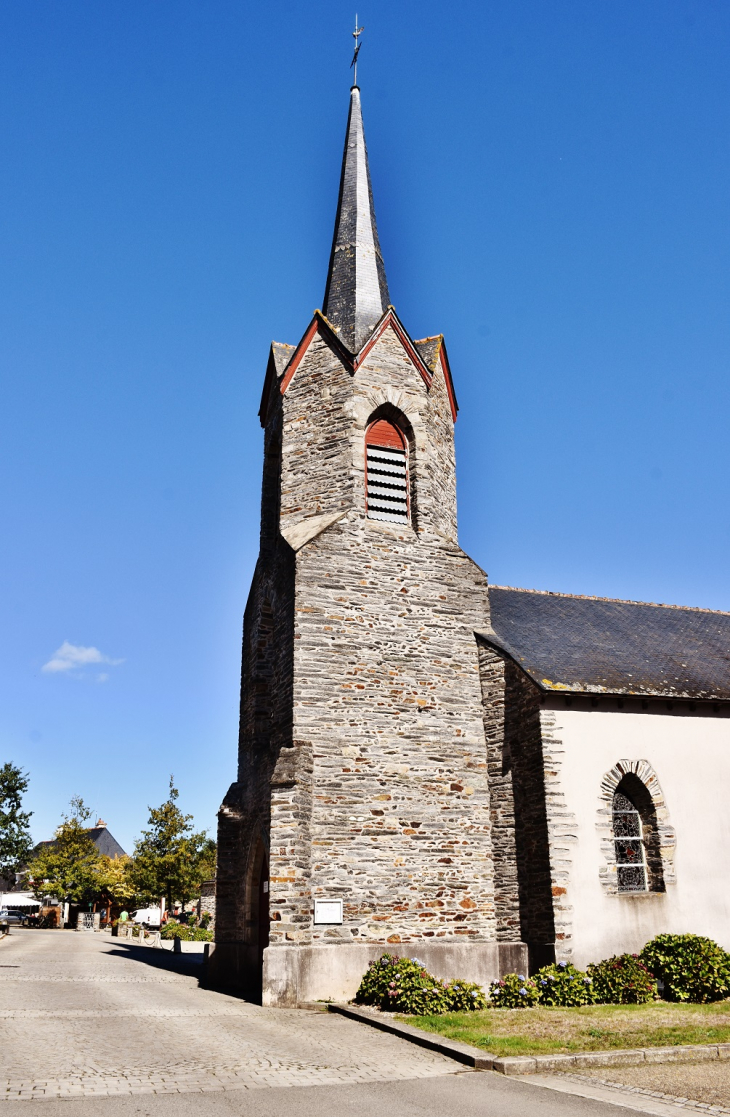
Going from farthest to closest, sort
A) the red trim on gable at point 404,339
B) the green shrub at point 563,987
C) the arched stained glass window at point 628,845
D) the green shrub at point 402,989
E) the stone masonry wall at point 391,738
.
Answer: the red trim on gable at point 404,339 → the arched stained glass window at point 628,845 → the stone masonry wall at point 391,738 → the green shrub at point 563,987 → the green shrub at point 402,989

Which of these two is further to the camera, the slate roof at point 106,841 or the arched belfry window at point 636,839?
the slate roof at point 106,841

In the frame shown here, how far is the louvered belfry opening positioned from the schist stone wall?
210 mm

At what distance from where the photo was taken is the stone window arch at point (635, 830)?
593 inches

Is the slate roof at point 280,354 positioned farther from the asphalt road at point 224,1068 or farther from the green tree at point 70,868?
the green tree at point 70,868

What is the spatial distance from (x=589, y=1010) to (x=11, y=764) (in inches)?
2068

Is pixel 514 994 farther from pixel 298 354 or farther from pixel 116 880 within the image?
pixel 116 880

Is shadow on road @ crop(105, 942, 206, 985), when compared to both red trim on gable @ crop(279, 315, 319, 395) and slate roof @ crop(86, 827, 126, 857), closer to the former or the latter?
red trim on gable @ crop(279, 315, 319, 395)

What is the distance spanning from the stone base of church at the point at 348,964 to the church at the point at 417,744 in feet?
0.10

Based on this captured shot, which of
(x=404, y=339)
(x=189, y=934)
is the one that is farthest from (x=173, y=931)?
(x=404, y=339)

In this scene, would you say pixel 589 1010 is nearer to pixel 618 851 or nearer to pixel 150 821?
pixel 618 851

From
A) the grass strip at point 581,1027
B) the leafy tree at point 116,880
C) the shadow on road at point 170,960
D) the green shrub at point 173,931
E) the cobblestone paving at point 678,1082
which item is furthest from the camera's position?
the leafy tree at point 116,880

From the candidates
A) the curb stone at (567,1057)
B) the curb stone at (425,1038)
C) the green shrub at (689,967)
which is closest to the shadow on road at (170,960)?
the curb stone at (425,1038)

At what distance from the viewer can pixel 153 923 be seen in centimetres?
4941

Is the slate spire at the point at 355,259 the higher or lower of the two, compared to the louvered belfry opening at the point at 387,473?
higher
